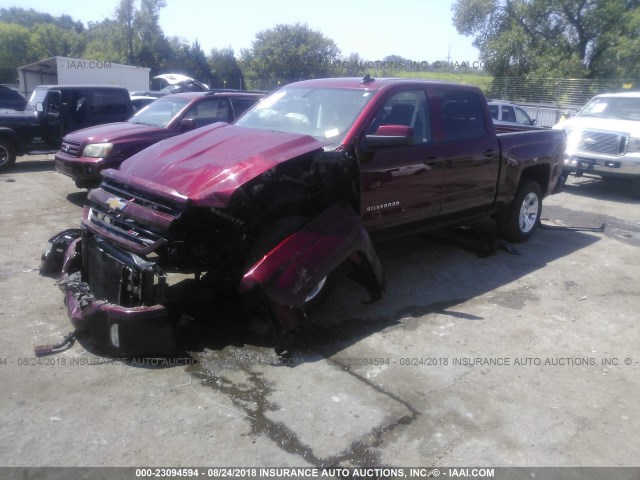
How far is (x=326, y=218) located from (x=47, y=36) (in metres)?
69.3

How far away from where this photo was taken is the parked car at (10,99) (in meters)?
14.3

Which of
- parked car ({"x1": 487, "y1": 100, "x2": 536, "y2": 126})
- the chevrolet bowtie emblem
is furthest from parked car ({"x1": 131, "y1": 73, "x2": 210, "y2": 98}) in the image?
the chevrolet bowtie emblem

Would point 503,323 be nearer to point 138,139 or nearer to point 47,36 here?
point 138,139

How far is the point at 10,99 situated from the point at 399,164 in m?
13.5

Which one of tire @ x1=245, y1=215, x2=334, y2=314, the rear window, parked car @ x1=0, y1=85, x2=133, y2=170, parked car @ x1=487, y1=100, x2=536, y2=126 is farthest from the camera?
parked car @ x1=487, y1=100, x2=536, y2=126

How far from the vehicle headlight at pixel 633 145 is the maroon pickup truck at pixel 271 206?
20.6 feet

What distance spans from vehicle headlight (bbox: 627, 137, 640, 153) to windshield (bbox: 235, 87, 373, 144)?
24.9 ft

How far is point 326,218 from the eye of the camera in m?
4.22

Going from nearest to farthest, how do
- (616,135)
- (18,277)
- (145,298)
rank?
(145,298), (18,277), (616,135)

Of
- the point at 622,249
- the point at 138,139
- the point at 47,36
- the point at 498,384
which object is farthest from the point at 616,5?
the point at 47,36

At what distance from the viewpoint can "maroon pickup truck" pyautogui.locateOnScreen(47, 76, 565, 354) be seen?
3.78 meters

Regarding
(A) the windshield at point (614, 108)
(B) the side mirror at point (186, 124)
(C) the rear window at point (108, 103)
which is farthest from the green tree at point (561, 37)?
(B) the side mirror at point (186, 124)

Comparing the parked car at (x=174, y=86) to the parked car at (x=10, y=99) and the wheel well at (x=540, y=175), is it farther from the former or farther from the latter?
the wheel well at (x=540, y=175)

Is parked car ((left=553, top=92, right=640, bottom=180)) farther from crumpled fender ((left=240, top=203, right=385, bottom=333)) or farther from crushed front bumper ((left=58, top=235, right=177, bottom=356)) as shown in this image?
crushed front bumper ((left=58, top=235, right=177, bottom=356))
